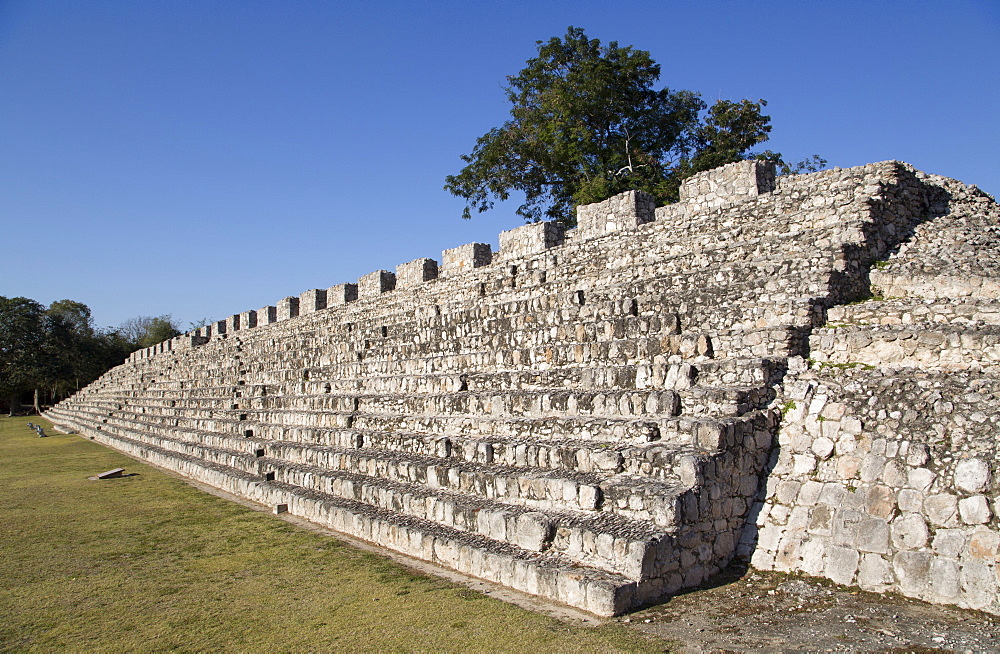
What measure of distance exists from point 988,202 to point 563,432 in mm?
6196

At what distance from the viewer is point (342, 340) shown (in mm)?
14898

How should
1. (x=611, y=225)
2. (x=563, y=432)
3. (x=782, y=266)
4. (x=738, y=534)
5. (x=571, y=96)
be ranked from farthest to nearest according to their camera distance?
(x=571, y=96), (x=611, y=225), (x=782, y=266), (x=563, y=432), (x=738, y=534)

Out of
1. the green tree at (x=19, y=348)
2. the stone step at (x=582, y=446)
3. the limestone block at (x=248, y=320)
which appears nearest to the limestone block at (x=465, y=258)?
the stone step at (x=582, y=446)

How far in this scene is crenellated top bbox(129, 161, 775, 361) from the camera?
345 inches

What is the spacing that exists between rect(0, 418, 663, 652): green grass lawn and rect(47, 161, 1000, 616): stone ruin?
50 cm

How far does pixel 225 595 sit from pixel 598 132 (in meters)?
19.8

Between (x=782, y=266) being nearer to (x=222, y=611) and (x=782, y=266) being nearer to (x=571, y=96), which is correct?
(x=222, y=611)

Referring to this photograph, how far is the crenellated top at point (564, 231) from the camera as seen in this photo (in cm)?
877

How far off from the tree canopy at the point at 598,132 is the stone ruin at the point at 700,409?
1064cm

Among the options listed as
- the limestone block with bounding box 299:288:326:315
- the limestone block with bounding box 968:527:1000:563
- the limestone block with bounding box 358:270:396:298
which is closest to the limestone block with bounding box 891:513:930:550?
the limestone block with bounding box 968:527:1000:563

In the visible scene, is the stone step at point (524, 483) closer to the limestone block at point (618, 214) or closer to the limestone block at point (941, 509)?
the limestone block at point (941, 509)

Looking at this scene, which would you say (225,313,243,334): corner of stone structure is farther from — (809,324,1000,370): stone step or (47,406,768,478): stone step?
(809,324,1000,370): stone step

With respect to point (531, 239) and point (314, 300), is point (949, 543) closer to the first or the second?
point (531, 239)

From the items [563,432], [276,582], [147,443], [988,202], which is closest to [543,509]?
[563,432]
